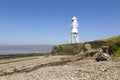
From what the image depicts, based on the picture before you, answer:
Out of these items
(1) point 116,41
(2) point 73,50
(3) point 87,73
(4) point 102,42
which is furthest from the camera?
(2) point 73,50

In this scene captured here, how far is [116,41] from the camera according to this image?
3416 centimetres

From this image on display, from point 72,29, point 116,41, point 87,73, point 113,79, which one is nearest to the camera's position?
point 113,79

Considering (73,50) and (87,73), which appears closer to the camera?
(87,73)

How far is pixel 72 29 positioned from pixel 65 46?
7.02 meters

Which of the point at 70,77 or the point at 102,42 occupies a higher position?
the point at 102,42

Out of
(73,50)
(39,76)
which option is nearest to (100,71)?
(39,76)

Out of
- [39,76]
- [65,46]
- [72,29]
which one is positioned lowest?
[39,76]

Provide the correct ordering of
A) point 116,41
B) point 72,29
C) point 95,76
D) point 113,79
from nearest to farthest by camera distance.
→ 1. point 113,79
2. point 95,76
3. point 116,41
4. point 72,29

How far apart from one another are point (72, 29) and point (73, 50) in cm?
849

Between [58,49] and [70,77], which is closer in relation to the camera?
[70,77]

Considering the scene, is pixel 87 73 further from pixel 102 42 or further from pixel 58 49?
pixel 58 49

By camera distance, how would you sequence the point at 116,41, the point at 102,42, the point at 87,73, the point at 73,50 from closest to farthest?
the point at 87,73, the point at 116,41, the point at 102,42, the point at 73,50

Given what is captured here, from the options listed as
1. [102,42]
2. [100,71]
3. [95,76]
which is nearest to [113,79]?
[95,76]

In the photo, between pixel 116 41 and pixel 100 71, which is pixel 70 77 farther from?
pixel 116 41
